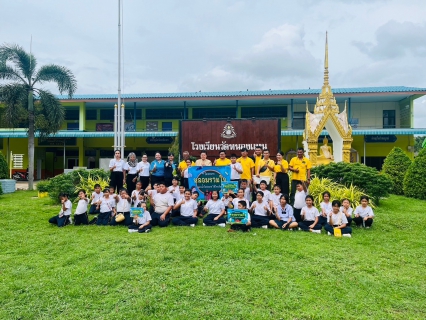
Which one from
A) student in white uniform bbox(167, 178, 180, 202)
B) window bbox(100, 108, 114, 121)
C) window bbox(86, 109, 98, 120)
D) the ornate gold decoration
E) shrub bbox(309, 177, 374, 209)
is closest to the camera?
student in white uniform bbox(167, 178, 180, 202)

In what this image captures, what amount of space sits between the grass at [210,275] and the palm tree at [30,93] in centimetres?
956

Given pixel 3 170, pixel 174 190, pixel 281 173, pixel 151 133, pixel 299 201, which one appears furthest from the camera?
pixel 151 133

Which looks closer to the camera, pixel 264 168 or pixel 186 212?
pixel 186 212

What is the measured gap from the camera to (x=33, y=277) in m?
4.33

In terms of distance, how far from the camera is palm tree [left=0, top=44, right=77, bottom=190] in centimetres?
1430

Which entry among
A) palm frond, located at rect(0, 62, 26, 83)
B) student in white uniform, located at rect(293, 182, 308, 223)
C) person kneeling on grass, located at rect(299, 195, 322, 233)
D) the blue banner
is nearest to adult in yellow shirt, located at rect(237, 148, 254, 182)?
the blue banner

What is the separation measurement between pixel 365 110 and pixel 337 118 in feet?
39.1

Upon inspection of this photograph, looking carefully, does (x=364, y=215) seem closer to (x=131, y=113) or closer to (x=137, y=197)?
(x=137, y=197)

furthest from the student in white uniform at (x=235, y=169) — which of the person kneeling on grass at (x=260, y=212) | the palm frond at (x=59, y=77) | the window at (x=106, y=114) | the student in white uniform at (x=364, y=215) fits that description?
the window at (x=106, y=114)

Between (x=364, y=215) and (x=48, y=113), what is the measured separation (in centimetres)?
1359

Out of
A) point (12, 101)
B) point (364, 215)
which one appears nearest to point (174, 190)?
point (364, 215)

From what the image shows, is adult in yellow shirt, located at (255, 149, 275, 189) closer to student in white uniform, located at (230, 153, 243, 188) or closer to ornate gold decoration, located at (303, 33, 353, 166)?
student in white uniform, located at (230, 153, 243, 188)

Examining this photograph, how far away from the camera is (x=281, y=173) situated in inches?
307

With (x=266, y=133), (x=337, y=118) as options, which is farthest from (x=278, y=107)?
(x=266, y=133)
